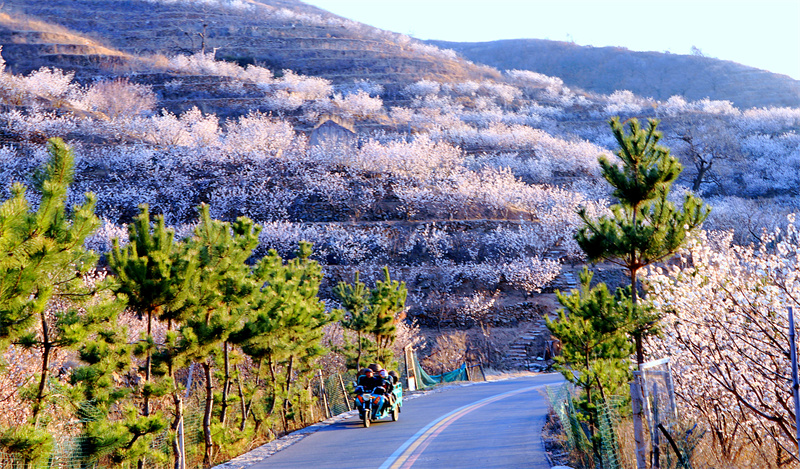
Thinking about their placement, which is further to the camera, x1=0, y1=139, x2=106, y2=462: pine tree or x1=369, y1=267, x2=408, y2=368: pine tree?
x1=369, y1=267, x2=408, y2=368: pine tree

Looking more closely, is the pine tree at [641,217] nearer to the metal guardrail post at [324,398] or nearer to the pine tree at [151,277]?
the pine tree at [151,277]

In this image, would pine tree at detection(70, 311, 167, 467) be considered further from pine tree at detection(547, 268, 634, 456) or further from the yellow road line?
pine tree at detection(547, 268, 634, 456)

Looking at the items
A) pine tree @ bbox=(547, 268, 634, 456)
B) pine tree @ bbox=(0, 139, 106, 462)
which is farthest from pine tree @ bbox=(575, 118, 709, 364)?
pine tree @ bbox=(0, 139, 106, 462)

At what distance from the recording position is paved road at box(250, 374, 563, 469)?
9734 millimetres

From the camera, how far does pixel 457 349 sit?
30188mm

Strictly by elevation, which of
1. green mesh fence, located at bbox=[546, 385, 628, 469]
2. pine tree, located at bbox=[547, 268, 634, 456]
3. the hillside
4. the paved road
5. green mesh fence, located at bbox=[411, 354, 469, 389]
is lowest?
green mesh fence, located at bbox=[411, 354, 469, 389]

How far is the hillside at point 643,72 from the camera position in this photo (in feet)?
339

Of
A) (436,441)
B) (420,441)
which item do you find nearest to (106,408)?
(420,441)

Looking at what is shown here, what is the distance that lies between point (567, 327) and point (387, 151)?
36.8 meters

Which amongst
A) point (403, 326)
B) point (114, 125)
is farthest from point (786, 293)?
point (114, 125)

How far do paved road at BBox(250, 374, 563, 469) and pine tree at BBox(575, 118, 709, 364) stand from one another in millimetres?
2954

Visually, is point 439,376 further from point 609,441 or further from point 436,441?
point 609,441

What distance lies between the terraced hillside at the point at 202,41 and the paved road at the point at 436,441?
67670 millimetres

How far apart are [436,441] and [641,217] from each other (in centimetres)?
558
